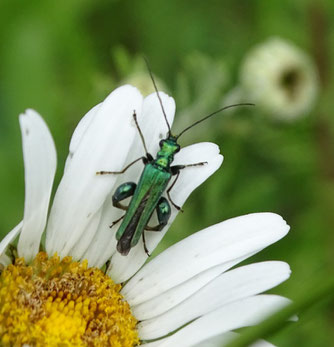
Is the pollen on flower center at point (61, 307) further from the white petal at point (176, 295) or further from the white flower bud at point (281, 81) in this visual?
the white flower bud at point (281, 81)

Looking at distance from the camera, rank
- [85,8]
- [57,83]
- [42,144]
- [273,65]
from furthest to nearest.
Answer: [85,8]
[57,83]
[273,65]
[42,144]

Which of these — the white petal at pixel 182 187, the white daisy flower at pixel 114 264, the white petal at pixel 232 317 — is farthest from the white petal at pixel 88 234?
the white petal at pixel 232 317

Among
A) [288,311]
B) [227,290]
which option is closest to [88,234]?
[227,290]

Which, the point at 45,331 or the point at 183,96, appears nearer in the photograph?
the point at 45,331

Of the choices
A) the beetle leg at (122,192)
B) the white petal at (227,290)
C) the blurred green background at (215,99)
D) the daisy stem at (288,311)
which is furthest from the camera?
the blurred green background at (215,99)

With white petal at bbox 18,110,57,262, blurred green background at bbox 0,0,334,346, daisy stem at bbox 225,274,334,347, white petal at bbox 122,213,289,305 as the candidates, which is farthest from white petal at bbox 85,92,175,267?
daisy stem at bbox 225,274,334,347

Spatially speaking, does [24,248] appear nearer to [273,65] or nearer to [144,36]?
[273,65]

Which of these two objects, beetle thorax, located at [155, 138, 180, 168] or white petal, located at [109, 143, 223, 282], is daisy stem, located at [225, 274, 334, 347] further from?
beetle thorax, located at [155, 138, 180, 168]

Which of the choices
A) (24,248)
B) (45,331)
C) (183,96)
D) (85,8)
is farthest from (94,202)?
(85,8)
